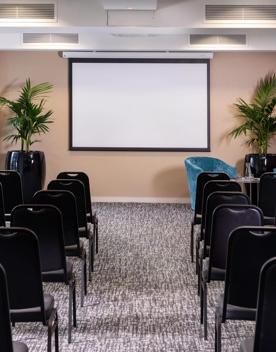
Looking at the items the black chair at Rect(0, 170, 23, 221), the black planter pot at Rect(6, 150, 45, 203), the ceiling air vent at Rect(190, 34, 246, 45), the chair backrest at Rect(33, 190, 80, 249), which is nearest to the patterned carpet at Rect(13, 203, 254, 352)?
the chair backrest at Rect(33, 190, 80, 249)

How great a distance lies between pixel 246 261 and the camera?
8.25ft

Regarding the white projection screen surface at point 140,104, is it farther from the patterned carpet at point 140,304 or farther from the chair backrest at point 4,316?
the chair backrest at point 4,316

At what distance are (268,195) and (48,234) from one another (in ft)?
9.35

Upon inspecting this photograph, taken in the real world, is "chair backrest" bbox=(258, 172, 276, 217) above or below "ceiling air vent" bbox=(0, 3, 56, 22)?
below

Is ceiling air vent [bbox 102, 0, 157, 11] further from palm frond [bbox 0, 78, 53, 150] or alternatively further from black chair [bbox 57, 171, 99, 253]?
palm frond [bbox 0, 78, 53, 150]

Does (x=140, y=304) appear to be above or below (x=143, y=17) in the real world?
below

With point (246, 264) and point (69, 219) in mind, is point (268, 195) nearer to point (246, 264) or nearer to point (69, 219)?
point (69, 219)

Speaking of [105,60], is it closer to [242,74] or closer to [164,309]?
[242,74]

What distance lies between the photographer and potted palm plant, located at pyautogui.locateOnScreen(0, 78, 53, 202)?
8.63 m

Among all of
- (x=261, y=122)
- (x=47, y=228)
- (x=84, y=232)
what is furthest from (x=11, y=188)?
(x=261, y=122)

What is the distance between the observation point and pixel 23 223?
10.7 feet

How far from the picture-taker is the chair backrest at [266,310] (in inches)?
70.6

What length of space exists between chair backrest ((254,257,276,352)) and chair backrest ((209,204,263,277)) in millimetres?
1353

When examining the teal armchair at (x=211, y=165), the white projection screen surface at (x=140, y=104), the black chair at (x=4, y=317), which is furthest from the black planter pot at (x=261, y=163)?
the black chair at (x=4, y=317)
